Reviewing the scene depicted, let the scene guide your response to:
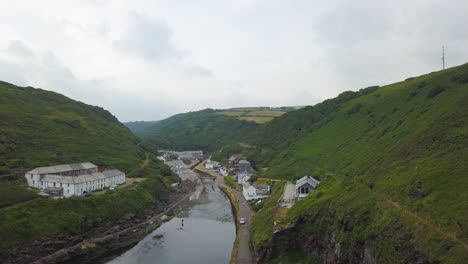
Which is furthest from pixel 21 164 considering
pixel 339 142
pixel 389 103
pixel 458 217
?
pixel 389 103

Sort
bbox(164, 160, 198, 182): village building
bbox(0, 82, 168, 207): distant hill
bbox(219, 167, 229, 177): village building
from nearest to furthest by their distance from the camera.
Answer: bbox(0, 82, 168, 207): distant hill
bbox(164, 160, 198, 182): village building
bbox(219, 167, 229, 177): village building

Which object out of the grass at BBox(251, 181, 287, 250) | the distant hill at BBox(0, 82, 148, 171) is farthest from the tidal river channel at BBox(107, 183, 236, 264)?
the distant hill at BBox(0, 82, 148, 171)

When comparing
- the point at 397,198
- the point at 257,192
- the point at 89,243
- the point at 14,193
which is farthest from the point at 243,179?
the point at 397,198

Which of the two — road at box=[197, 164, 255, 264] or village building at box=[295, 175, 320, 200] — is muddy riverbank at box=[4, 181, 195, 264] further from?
village building at box=[295, 175, 320, 200]

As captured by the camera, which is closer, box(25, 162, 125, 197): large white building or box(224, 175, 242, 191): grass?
box(25, 162, 125, 197): large white building

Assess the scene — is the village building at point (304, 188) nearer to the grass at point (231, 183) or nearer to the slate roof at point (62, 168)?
the grass at point (231, 183)

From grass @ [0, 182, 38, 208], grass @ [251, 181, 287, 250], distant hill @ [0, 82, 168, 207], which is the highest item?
distant hill @ [0, 82, 168, 207]

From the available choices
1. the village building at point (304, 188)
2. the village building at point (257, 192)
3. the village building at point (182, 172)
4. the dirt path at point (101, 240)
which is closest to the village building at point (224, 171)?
the village building at point (182, 172)
